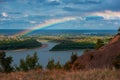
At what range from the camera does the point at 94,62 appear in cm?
2955

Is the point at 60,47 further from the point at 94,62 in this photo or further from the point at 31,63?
the point at 94,62

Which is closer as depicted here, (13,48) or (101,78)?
(101,78)

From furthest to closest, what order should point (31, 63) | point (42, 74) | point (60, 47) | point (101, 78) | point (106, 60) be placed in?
point (60, 47) < point (31, 63) < point (106, 60) < point (42, 74) < point (101, 78)

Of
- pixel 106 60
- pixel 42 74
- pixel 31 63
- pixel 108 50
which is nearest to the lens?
pixel 42 74

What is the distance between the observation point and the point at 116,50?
29.8m

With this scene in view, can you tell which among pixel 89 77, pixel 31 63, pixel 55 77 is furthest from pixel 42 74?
pixel 31 63

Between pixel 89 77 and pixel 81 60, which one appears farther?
pixel 81 60

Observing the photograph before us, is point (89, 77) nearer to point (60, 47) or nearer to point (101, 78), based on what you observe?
point (101, 78)

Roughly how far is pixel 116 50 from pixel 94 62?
2.45 metres

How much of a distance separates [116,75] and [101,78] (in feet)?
2.44

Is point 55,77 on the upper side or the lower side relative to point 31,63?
upper

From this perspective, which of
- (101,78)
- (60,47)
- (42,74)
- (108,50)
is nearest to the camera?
(101,78)

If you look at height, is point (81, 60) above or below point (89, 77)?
below

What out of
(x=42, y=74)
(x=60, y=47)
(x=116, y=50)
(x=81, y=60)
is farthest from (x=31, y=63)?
(x=60, y=47)
